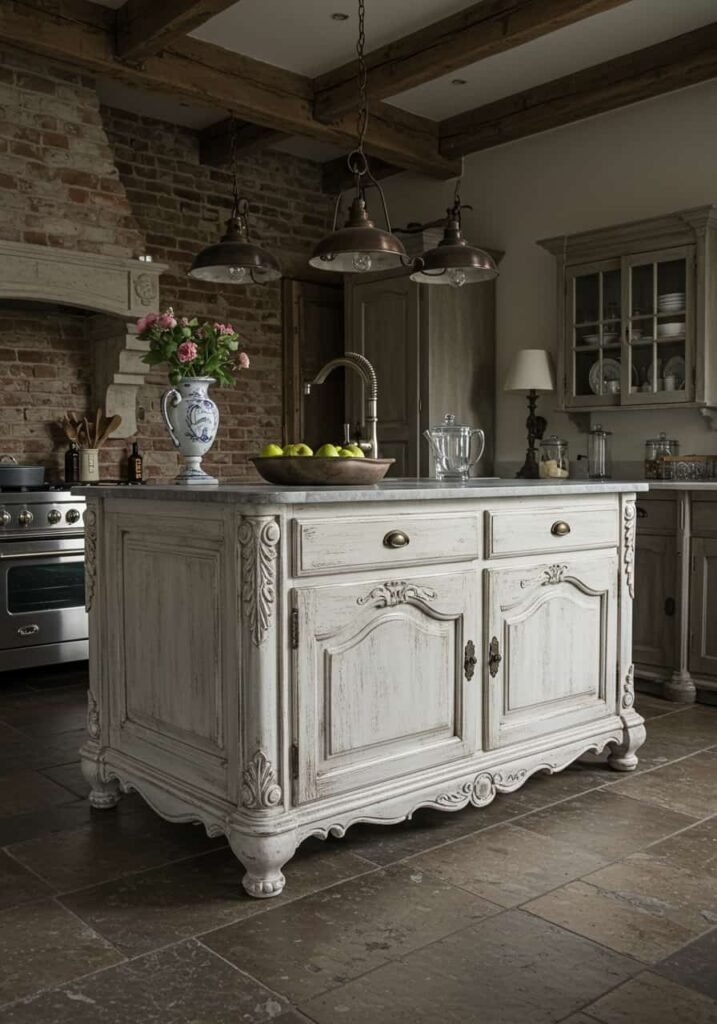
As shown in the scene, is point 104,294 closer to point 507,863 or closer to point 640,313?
point 640,313

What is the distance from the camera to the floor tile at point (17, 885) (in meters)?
2.25

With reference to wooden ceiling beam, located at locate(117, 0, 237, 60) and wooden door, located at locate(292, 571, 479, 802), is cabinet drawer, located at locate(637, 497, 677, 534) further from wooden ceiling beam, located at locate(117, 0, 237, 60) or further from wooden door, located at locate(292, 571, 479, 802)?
wooden ceiling beam, located at locate(117, 0, 237, 60)

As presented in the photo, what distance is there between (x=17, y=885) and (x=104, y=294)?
11.4 ft

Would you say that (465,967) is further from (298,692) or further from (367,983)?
(298,692)

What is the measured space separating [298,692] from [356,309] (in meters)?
4.27

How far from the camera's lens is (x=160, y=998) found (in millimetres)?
1817

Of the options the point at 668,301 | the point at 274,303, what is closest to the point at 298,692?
the point at 668,301

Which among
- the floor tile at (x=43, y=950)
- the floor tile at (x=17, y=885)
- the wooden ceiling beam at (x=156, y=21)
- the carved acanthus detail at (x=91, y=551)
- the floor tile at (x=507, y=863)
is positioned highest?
the wooden ceiling beam at (x=156, y=21)

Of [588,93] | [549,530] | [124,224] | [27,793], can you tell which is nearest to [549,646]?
[549,530]

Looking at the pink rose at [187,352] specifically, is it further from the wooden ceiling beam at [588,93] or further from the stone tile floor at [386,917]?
the wooden ceiling beam at [588,93]

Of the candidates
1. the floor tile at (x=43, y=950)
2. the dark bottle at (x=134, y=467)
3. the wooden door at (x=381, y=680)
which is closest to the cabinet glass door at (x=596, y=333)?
the dark bottle at (x=134, y=467)

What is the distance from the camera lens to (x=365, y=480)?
2682mm

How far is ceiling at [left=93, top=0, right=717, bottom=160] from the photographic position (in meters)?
4.50

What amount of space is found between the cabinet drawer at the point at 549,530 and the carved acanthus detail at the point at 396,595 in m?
0.28
